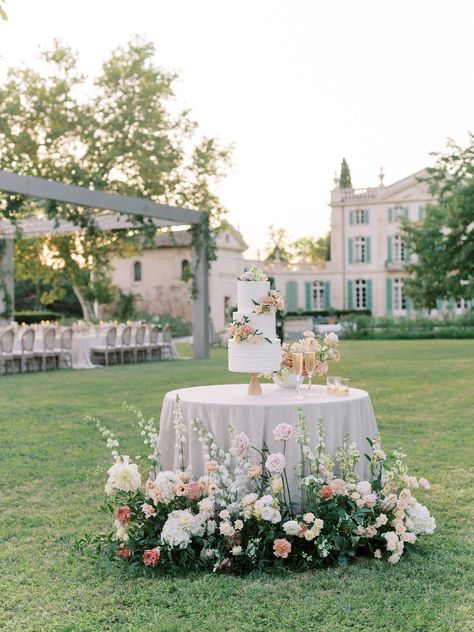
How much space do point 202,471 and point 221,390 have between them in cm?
62

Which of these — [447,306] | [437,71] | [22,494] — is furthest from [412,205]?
[22,494]

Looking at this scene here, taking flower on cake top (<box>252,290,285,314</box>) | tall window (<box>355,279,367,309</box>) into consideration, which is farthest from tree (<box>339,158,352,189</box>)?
flower on cake top (<box>252,290,285,314</box>)

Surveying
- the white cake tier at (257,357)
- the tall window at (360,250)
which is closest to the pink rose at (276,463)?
A: the white cake tier at (257,357)

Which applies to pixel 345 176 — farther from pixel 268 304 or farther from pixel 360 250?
pixel 268 304

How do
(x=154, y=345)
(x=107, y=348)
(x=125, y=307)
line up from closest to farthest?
(x=107, y=348) → (x=154, y=345) → (x=125, y=307)

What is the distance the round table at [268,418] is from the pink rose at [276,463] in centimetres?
17

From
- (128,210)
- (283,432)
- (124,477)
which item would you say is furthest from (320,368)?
(128,210)

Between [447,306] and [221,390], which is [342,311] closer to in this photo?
[447,306]

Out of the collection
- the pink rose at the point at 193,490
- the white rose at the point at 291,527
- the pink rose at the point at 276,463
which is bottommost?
the white rose at the point at 291,527

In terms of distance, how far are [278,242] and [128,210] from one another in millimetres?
45878

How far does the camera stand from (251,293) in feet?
15.0

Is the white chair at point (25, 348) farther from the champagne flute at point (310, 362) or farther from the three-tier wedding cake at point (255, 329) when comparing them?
the champagne flute at point (310, 362)

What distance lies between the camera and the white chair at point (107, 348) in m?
18.1

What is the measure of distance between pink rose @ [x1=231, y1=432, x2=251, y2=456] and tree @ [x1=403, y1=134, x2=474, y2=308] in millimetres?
18805
